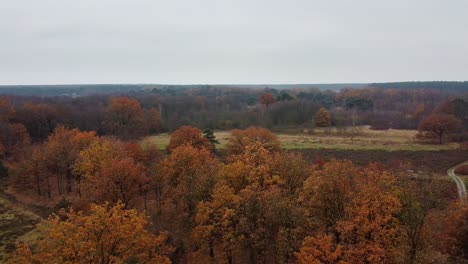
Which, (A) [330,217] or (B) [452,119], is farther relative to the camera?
(B) [452,119]

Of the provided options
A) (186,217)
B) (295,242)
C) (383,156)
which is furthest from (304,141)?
(295,242)

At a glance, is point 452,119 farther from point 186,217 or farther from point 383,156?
point 186,217

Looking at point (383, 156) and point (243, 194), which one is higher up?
point (243, 194)

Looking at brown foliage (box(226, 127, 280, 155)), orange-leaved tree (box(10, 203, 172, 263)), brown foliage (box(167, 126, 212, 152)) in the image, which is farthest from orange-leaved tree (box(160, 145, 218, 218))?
brown foliage (box(167, 126, 212, 152))

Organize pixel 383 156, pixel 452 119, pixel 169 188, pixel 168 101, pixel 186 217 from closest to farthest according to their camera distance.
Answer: pixel 186 217 → pixel 169 188 → pixel 383 156 → pixel 452 119 → pixel 168 101

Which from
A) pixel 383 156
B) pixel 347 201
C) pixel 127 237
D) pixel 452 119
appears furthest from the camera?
pixel 452 119

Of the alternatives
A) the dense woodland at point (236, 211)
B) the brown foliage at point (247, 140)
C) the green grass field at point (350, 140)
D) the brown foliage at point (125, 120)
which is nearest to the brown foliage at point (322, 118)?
the green grass field at point (350, 140)

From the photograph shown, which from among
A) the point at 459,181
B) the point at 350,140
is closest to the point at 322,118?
the point at 350,140

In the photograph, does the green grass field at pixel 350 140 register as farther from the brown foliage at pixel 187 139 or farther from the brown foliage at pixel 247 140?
the brown foliage at pixel 187 139
